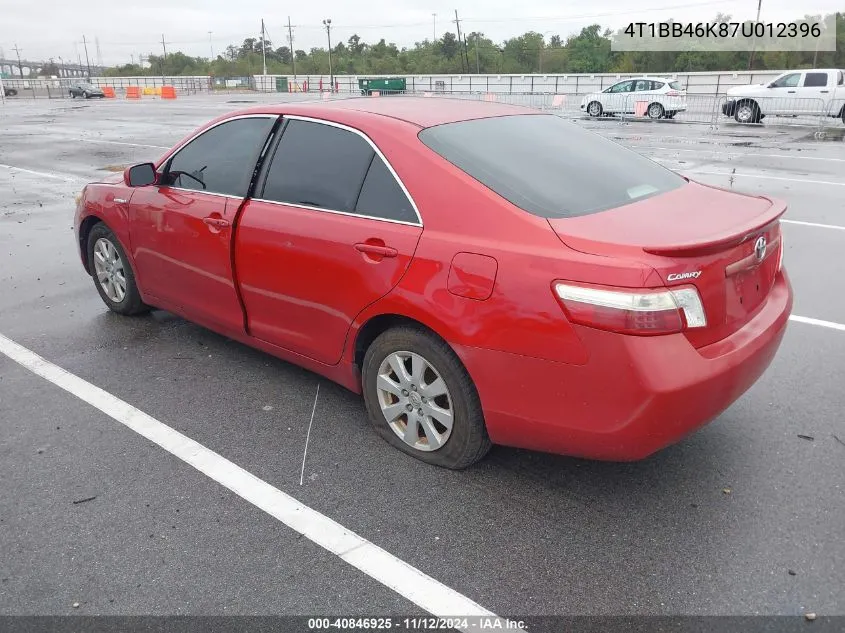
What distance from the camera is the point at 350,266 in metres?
3.37

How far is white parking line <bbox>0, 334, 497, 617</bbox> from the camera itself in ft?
8.36

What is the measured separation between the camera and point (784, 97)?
874 inches

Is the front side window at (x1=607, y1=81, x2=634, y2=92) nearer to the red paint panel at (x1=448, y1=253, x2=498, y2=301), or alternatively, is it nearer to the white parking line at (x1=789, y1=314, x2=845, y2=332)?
the white parking line at (x1=789, y1=314, x2=845, y2=332)

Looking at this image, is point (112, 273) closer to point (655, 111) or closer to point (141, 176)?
point (141, 176)

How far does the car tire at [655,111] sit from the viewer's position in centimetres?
2511

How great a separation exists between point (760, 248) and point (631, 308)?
917 mm

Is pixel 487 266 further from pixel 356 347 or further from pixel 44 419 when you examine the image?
pixel 44 419

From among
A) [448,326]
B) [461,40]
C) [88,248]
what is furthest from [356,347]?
[461,40]

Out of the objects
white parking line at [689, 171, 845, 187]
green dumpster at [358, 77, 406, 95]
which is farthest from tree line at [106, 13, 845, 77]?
white parking line at [689, 171, 845, 187]

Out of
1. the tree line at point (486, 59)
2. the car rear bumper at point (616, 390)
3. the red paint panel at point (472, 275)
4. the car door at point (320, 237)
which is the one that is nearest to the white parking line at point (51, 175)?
the car door at point (320, 237)

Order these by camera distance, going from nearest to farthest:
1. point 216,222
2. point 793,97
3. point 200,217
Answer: point 216,222, point 200,217, point 793,97

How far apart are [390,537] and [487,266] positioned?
1.17 m

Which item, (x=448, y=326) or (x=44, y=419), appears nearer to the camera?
(x=448, y=326)

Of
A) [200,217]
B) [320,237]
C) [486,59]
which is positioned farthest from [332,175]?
[486,59]
